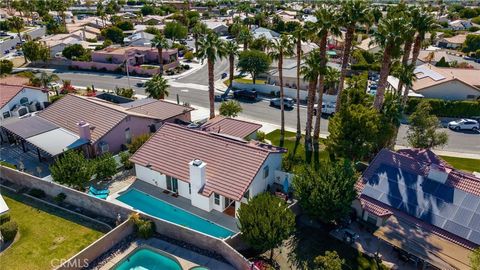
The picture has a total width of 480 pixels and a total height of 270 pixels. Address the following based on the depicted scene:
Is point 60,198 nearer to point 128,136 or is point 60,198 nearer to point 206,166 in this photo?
point 128,136

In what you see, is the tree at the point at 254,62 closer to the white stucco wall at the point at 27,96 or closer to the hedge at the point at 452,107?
the hedge at the point at 452,107

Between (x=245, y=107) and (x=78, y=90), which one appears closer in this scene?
(x=245, y=107)

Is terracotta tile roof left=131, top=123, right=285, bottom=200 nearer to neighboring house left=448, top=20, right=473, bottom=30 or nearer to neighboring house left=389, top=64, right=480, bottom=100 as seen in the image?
neighboring house left=389, top=64, right=480, bottom=100

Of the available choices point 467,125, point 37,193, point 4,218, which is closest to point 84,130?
point 37,193

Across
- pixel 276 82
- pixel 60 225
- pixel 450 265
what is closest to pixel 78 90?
pixel 276 82

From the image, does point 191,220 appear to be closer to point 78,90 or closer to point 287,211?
point 287,211

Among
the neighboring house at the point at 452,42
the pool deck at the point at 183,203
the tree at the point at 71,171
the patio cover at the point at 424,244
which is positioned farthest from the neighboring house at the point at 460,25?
the tree at the point at 71,171

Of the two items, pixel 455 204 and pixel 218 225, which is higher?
pixel 455 204

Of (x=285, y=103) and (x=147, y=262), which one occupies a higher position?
(x=285, y=103)
